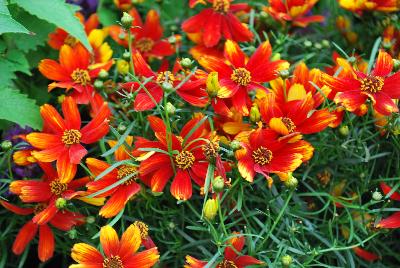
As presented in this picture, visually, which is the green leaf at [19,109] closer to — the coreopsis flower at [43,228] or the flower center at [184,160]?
the coreopsis flower at [43,228]

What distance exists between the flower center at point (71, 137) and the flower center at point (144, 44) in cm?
35

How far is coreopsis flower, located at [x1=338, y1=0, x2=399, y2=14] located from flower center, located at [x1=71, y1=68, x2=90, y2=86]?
1.70ft

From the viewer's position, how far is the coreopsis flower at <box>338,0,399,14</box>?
120cm

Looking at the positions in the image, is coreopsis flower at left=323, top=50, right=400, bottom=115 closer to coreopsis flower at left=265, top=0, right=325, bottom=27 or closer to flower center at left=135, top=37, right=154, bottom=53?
coreopsis flower at left=265, top=0, right=325, bottom=27

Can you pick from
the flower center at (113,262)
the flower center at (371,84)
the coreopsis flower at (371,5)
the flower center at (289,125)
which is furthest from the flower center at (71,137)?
the coreopsis flower at (371,5)

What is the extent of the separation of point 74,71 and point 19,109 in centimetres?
14

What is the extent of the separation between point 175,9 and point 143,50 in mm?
289

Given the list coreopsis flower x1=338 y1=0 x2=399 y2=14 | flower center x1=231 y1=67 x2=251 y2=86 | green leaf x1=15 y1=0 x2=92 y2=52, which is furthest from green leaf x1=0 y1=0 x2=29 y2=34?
coreopsis flower x1=338 y1=0 x2=399 y2=14

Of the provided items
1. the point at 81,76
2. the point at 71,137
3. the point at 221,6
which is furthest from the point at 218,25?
the point at 71,137

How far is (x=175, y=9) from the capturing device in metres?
1.52

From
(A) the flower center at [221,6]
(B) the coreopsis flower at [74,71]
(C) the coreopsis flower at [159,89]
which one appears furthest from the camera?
(A) the flower center at [221,6]

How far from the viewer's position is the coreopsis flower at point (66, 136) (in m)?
0.94

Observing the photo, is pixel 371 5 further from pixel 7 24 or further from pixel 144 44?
Result: pixel 7 24

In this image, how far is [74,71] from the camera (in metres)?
1.11
